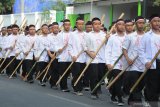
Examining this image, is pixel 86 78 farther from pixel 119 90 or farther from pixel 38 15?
pixel 38 15

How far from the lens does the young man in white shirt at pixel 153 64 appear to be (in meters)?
8.40

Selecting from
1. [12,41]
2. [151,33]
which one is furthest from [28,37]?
[151,33]

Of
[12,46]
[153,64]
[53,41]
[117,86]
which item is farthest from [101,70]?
[12,46]

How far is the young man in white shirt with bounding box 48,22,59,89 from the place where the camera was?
511 inches

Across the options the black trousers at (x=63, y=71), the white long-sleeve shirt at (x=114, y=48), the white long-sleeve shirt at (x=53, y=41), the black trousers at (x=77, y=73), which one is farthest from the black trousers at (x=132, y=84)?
the white long-sleeve shirt at (x=53, y=41)

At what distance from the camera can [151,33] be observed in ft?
28.0

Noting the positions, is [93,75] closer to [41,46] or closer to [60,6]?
[41,46]

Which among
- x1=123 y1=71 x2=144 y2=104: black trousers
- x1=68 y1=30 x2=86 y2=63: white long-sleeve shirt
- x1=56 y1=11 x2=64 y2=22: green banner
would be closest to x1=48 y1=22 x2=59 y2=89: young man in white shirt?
x1=68 y1=30 x2=86 y2=63: white long-sleeve shirt

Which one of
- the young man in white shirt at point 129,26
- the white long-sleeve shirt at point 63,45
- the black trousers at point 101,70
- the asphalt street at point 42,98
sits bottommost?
the asphalt street at point 42,98

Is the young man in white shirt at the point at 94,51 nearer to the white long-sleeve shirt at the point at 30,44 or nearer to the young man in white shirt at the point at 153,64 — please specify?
the young man in white shirt at the point at 153,64

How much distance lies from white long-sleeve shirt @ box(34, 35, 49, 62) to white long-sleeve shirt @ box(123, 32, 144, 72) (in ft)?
15.6

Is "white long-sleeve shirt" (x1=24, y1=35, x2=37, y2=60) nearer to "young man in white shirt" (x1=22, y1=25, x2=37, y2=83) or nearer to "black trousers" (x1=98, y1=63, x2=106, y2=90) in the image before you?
"young man in white shirt" (x1=22, y1=25, x2=37, y2=83)

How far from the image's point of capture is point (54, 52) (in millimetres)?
13492

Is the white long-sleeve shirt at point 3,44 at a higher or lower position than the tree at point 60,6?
lower
